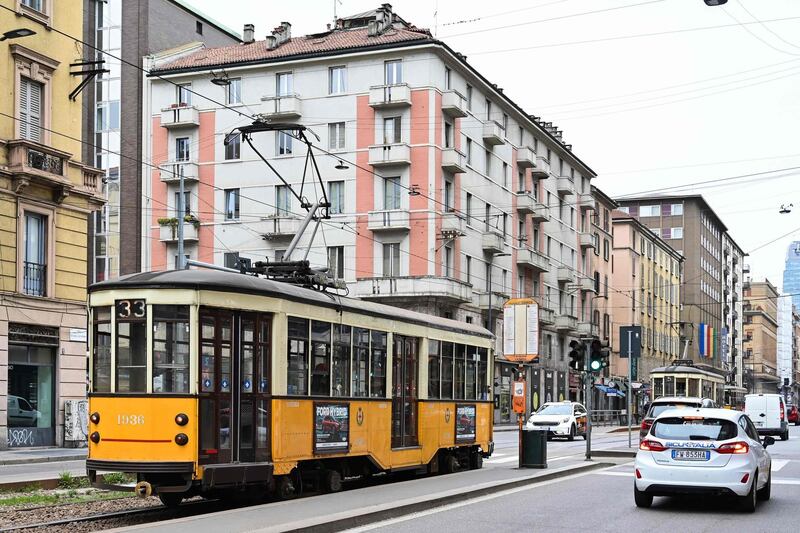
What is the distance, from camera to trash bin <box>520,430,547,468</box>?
21.4m

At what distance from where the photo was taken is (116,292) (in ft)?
45.3

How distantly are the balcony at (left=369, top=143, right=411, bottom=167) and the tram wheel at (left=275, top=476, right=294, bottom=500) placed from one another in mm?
35979

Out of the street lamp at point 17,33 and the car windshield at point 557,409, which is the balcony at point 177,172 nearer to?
the car windshield at point 557,409

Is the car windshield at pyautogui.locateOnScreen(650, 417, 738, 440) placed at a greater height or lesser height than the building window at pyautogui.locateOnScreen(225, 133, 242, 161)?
lesser

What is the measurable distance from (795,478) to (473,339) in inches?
262

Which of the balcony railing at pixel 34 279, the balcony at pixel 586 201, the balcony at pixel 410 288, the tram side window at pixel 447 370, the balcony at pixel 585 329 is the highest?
the balcony at pixel 586 201

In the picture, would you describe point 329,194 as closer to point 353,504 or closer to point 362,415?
point 362,415

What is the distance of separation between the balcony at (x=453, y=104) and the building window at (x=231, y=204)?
11229mm

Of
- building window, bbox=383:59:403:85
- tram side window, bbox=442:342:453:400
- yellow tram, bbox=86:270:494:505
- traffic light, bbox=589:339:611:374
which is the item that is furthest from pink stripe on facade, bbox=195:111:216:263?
yellow tram, bbox=86:270:494:505

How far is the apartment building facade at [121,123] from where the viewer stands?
55.7 meters

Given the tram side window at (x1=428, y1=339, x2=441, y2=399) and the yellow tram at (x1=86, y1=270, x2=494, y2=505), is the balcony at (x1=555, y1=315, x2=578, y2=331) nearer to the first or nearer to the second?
the tram side window at (x1=428, y1=339, x2=441, y2=399)

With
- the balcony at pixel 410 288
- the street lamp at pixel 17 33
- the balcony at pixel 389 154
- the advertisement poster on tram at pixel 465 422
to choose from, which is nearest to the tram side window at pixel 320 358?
the advertisement poster on tram at pixel 465 422

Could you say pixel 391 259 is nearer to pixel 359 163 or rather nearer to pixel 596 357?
pixel 359 163

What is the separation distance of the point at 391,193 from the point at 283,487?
3688 centimetres
